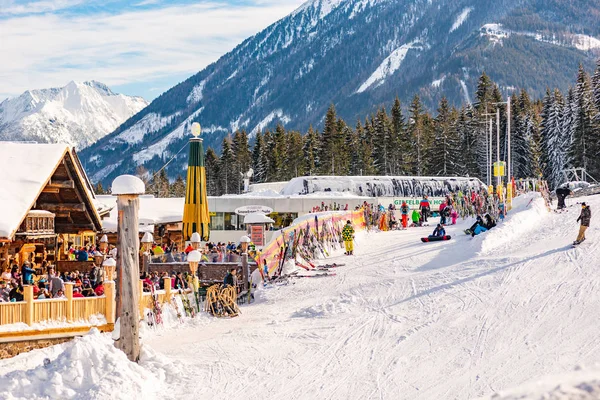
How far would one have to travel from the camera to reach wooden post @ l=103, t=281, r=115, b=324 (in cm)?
1464

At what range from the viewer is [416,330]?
1444 cm

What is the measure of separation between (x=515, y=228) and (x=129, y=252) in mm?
15007

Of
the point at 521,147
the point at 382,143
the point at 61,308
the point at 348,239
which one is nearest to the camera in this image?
the point at 61,308

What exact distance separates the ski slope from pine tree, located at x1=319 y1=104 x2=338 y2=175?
54723mm

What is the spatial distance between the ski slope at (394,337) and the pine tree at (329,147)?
180 feet

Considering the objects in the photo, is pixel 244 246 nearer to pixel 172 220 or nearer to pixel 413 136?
pixel 172 220

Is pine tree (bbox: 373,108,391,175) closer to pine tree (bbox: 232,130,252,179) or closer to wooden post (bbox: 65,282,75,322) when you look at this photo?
pine tree (bbox: 232,130,252,179)

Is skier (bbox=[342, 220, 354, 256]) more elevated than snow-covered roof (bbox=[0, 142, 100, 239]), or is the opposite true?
snow-covered roof (bbox=[0, 142, 100, 239])

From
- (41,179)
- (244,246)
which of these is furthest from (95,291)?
(244,246)

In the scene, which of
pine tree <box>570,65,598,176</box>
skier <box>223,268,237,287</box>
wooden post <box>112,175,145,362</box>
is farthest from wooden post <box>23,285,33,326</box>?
pine tree <box>570,65,598,176</box>

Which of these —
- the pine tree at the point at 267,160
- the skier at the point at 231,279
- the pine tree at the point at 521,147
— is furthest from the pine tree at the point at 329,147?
the skier at the point at 231,279

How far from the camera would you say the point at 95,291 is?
1574 centimetres

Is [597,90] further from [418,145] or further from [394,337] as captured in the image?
[394,337]

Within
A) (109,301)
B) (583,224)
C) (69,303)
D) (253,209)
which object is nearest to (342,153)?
(253,209)
